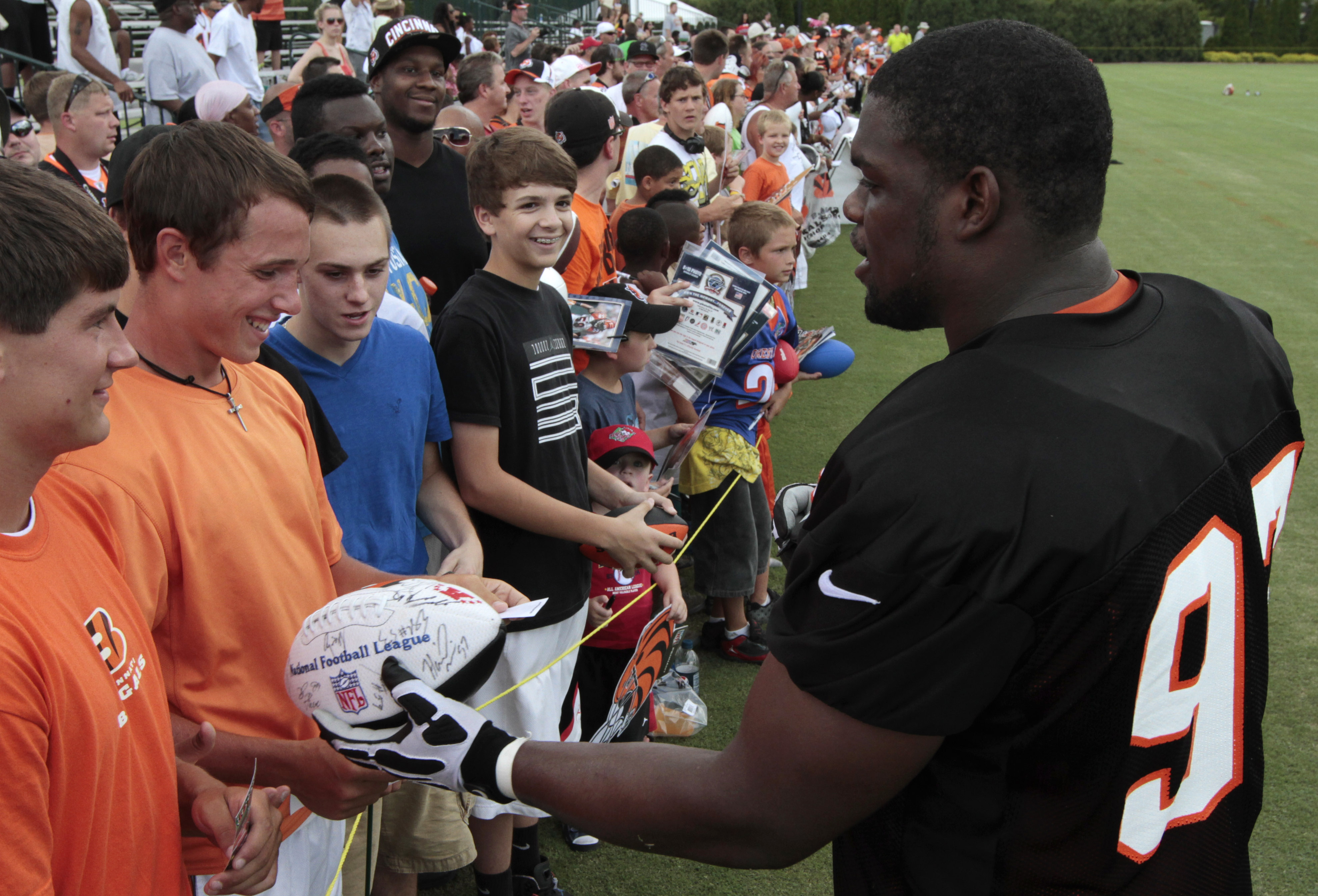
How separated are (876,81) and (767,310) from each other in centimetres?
272

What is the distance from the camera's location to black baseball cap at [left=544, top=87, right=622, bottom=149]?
468 cm

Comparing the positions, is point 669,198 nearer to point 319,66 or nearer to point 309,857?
point 319,66

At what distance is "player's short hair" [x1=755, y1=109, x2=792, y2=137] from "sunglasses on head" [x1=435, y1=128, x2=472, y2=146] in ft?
11.0

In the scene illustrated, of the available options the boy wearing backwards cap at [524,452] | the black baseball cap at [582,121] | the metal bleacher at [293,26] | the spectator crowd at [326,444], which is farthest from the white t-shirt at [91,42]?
the boy wearing backwards cap at [524,452]

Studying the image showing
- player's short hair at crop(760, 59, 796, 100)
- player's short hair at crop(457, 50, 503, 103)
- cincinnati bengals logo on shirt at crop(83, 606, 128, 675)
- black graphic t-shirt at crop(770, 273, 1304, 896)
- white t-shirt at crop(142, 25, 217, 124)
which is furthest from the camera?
player's short hair at crop(760, 59, 796, 100)

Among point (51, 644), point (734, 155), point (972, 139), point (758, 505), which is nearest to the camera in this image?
point (51, 644)

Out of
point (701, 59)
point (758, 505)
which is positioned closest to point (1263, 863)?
point (758, 505)

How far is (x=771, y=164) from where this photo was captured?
8.06m

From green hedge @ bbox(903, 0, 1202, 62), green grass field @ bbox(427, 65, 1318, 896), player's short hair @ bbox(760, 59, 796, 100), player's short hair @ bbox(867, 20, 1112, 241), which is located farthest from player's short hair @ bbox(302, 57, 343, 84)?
green hedge @ bbox(903, 0, 1202, 62)

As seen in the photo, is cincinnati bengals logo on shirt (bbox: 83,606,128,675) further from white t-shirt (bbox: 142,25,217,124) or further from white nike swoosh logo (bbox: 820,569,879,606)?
white t-shirt (bbox: 142,25,217,124)

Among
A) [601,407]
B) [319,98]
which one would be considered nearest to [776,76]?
[319,98]

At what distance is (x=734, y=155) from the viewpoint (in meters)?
9.18

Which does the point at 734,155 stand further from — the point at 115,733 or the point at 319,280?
the point at 115,733

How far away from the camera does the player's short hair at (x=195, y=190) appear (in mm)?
1862
